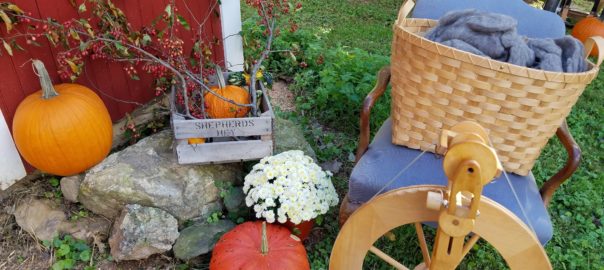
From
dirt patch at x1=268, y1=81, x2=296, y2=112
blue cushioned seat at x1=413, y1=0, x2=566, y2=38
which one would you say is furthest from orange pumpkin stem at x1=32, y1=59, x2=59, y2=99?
blue cushioned seat at x1=413, y1=0, x2=566, y2=38

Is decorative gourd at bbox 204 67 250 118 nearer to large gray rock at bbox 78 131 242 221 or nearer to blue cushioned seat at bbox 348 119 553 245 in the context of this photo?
large gray rock at bbox 78 131 242 221

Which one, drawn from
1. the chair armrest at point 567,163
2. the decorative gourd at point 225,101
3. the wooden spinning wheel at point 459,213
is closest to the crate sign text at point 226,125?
the decorative gourd at point 225,101

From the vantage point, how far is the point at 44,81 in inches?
75.4

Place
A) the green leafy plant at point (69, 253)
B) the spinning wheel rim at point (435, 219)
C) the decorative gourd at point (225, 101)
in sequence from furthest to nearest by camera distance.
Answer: the decorative gourd at point (225, 101), the green leafy plant at point (69, 253), the spinning wheel rim at point (435, 219)

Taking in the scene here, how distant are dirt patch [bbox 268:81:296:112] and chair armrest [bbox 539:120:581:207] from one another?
1878 mm

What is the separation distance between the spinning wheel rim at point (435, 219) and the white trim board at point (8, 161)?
1.64 meters

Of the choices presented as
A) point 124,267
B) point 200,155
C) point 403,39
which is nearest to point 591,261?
point 403,39

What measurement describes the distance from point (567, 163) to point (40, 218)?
236 cm

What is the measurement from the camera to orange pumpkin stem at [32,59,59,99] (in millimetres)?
1844

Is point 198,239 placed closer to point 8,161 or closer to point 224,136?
point 224,136

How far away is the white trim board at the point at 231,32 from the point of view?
2895mm

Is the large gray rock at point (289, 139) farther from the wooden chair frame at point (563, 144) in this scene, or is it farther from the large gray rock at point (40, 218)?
the large gray rock at point (40, 218)

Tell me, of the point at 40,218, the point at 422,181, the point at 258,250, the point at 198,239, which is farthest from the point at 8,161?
the point at 422,181

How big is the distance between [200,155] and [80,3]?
0.95 metres
